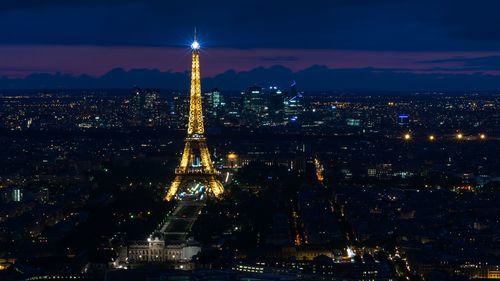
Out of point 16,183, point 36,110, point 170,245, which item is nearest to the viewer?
point 170,245

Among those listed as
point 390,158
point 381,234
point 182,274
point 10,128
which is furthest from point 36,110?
point 182,274

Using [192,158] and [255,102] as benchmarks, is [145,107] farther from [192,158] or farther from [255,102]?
[192,158]

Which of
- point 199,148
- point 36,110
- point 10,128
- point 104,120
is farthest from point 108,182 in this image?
point 36,110

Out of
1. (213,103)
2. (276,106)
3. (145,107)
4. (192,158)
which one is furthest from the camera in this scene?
(145,107)

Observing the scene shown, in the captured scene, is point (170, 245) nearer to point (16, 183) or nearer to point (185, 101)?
point (16, 183)

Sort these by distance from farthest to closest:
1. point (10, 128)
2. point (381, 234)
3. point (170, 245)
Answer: point (10, 128) → point (381, 234) → point (170, 245)

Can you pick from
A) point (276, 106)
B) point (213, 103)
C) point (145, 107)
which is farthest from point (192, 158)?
point (145, 107)

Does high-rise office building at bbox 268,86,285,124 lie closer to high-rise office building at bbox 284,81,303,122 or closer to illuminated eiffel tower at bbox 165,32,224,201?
high-rise office building at bbox 284,81,303,122

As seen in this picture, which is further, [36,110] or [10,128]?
[36,110]
